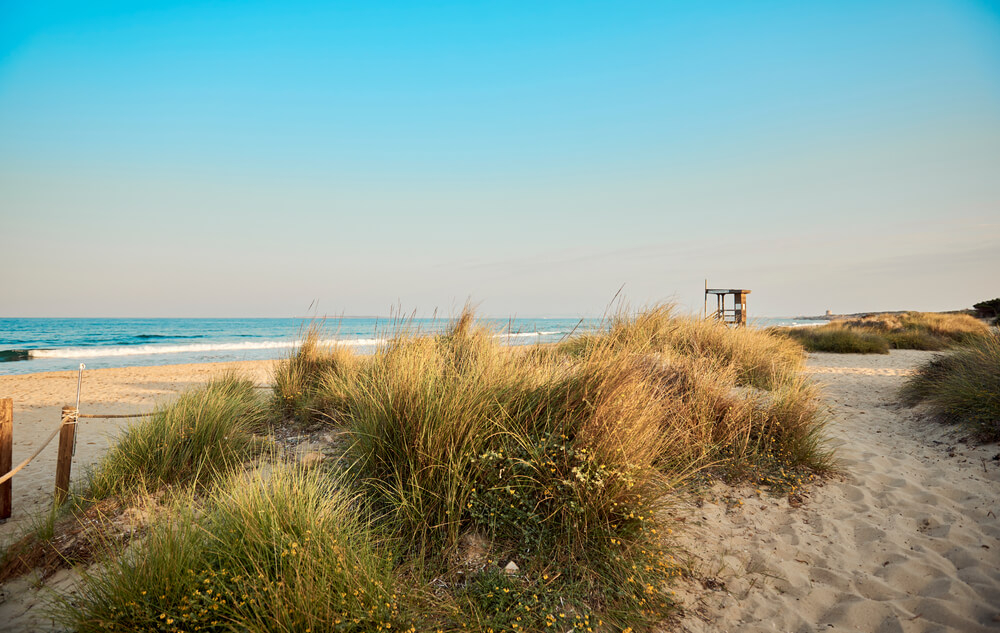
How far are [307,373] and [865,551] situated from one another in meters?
Answer: 6.82

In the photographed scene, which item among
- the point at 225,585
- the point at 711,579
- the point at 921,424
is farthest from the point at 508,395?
the point at 921,424

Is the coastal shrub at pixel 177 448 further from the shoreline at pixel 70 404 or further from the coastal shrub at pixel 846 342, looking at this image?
the coastal shrub at pixel 846 342

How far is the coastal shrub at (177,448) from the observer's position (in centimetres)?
403

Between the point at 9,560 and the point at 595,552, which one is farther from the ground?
the point at 595,552

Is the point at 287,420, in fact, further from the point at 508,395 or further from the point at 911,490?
the point at 911,490

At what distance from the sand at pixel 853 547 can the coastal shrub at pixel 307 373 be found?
229 centimetres

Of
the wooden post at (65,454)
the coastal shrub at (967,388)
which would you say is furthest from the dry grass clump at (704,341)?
the wooden post at (65,454)

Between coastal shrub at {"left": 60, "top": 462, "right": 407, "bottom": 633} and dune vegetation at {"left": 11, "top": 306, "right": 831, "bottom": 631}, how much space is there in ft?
0.04

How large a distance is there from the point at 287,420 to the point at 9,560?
305 cm

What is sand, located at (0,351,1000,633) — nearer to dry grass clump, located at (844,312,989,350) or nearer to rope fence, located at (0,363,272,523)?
rope fence, located at (0,363,272,523)

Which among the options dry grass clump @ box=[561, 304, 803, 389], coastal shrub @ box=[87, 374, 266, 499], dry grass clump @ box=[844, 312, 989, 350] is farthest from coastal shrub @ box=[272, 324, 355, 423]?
dry grass clump @ box=[844, 312, 989, 350]

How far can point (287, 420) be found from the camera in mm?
6258

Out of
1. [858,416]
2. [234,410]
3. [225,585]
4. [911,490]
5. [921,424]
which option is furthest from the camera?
[858,416]

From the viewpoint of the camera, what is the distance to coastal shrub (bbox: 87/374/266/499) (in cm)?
403
